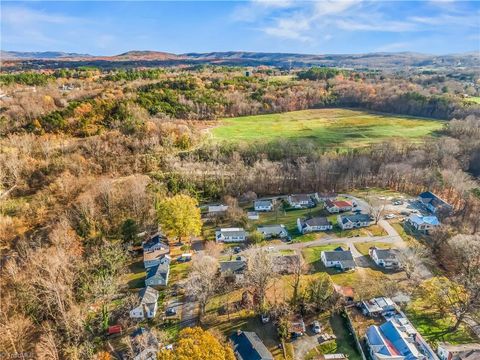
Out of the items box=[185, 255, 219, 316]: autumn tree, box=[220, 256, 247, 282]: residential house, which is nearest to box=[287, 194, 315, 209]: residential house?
box=[220, 256, 247, 282]: residential house

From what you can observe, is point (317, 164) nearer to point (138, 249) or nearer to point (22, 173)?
point (138, 249)

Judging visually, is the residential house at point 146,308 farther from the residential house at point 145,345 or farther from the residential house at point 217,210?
the residential house at point 217,210

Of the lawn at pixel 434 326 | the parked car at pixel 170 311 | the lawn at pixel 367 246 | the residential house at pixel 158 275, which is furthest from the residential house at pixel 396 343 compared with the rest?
the residential house at pixel 158 275

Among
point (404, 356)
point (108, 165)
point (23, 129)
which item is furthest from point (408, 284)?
point (23, 129)

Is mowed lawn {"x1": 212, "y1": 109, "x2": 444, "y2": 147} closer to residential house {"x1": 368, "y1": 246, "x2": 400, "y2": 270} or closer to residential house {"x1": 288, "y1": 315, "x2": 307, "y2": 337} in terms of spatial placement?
residential house {"x1": 368, "y1": 246, "x2": 400, "y2": 270}

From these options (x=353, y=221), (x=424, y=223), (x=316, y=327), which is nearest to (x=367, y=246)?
(x=353, y=221)

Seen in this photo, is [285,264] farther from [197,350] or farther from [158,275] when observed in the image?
[197,350]
